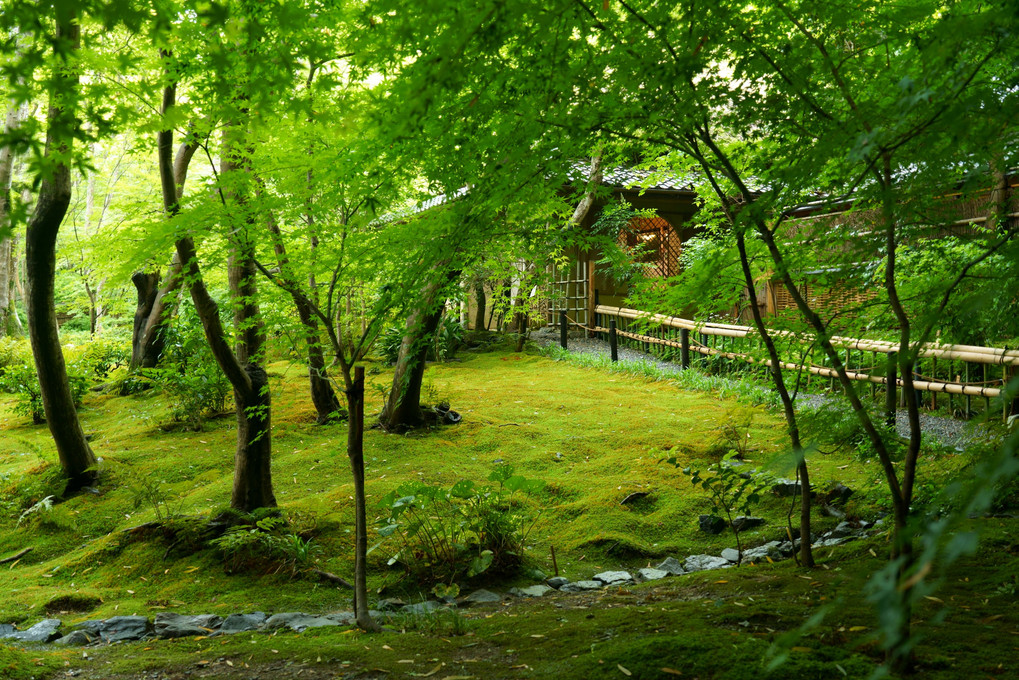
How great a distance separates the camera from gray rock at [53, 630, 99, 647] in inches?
150

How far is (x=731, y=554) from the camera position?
15.5 feet

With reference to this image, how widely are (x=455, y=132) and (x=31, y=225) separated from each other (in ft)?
17.3

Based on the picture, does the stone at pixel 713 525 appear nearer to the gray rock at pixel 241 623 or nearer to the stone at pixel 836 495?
the stone at pixel 836 495

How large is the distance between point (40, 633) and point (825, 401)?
6.40 metres

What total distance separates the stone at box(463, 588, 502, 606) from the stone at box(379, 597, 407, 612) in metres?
0.38

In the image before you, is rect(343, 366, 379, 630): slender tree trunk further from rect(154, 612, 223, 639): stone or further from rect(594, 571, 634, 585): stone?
rect(594, 571, 634, 585): stone

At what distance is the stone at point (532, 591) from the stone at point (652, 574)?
0.63 meters

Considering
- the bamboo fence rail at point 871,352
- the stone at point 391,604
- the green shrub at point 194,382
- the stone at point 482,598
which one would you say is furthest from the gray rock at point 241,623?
the green shrub at point 194,382

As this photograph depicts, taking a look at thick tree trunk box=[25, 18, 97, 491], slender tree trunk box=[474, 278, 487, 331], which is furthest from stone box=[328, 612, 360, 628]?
slender tree trunk box=[474, 278, 487, 331]

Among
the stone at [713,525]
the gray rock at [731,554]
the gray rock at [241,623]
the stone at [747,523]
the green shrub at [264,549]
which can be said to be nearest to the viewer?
the gray rock at [241,623]

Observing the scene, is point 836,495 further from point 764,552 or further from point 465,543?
point 465,543

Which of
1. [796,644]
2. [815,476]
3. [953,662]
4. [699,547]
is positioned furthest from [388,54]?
[815,476]

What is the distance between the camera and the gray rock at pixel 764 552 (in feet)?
14.6

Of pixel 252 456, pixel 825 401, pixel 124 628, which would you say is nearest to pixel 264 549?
pixel 252 456
